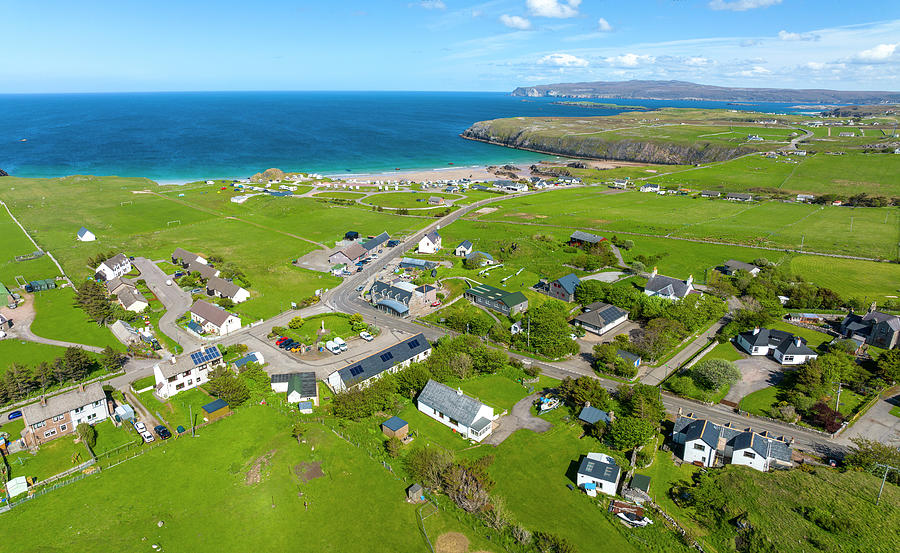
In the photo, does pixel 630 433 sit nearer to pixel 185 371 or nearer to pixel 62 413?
pixel 185 371

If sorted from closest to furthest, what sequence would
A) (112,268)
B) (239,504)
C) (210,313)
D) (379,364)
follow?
1. (239,504)
2. (379,364)
3. (210,313)
4. (112,268)

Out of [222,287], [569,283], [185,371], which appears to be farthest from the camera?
[222,287]

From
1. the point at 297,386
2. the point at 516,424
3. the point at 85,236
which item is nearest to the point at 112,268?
the point at 85,236

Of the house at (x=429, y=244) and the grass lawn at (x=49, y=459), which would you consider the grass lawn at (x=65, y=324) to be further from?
the house at (x=429, y=244)

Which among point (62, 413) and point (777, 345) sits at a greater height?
point (777, 345)

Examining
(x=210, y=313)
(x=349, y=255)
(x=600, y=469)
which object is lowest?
(x=600, y=469)

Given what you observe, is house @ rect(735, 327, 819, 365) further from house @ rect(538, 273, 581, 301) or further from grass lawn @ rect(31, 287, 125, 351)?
grass lawn @ rect(31, 287, 125, 351)

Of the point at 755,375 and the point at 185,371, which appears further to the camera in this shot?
the point at 755,375

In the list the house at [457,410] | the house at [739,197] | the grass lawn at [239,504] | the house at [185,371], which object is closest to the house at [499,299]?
the house at [457,410]
